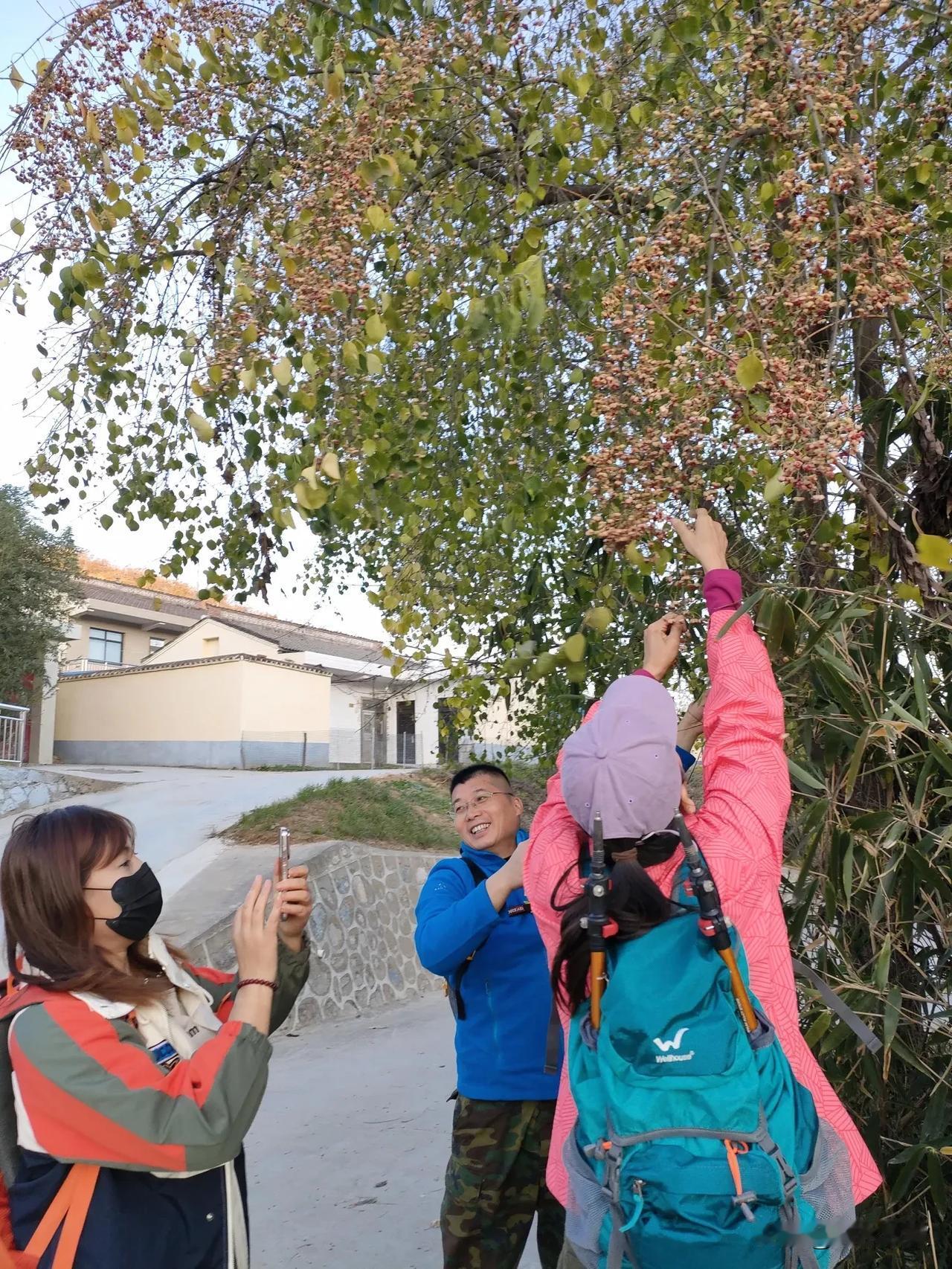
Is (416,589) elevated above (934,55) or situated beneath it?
situated beneath

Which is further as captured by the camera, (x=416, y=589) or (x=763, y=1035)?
(x=416, y=589)

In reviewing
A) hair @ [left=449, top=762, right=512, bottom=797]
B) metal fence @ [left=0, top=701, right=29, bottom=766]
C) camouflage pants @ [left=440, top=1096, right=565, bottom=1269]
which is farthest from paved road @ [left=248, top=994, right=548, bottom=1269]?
metal fence @ [left=0, top=701, right=29, bottom=766]

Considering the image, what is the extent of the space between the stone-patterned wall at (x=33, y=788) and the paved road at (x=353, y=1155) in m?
6.59

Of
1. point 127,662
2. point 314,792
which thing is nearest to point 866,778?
point 314,792

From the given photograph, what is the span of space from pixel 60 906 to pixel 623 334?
1.56m

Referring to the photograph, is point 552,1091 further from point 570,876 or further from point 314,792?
point 314,792

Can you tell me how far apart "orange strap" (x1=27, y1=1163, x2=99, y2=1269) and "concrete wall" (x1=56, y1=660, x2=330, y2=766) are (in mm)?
21352

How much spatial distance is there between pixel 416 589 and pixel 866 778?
1934 millimetres

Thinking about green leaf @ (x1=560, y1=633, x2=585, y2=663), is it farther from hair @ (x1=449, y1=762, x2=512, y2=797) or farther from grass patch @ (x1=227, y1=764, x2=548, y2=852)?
grass patch @ (x1=227, y1=764, x2=548, y2=852)

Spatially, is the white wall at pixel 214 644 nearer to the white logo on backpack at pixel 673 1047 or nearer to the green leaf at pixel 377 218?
the green leaf at pixel 377 218

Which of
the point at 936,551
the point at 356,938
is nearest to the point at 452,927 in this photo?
the point at 936,551

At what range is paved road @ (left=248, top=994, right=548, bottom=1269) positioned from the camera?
3.90 m

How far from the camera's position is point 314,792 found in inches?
501

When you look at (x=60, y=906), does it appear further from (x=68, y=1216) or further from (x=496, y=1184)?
(x=496, y=1184)
